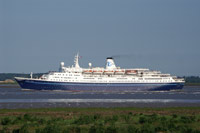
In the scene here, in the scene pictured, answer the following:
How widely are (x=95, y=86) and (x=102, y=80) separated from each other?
2673 millimetres

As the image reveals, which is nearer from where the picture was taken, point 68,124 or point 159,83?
point 68,124

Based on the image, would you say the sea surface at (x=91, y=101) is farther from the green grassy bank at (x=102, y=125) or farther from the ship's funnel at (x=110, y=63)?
the ship's funnel at (x=110, y=63)

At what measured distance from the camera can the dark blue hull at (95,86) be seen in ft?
414

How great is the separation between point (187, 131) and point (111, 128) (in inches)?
199

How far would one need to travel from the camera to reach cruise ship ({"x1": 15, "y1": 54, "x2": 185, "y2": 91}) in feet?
416

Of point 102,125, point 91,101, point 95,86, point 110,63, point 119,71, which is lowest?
point 102,125

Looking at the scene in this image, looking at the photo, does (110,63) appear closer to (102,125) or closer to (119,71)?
(119,71)

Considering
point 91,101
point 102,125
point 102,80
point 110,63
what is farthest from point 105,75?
point 102,125

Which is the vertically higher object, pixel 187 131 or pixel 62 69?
pixel 62 69

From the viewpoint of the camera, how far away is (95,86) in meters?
131

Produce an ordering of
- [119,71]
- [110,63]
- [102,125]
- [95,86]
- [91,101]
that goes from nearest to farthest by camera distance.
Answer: [102,125] → [91,101] → [95,86] → [119,71] → [110,63]

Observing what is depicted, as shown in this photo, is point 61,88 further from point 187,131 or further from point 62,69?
point 187,131

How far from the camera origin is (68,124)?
3953cm

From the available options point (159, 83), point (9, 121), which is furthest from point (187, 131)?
point (159, 83)
